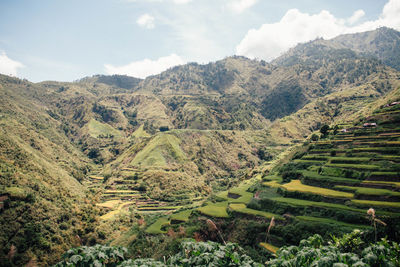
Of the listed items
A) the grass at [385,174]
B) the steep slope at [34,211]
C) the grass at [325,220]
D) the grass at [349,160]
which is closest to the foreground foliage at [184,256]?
the grass at [325,220]

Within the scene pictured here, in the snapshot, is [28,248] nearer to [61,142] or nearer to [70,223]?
[70,223]

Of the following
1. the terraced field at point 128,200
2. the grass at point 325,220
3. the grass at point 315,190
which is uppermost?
the grass at point 315,190

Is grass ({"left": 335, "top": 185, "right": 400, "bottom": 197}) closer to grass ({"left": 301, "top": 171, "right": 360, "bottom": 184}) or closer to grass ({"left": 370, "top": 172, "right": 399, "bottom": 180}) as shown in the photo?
grass ({"left": 301, "top": 171, "right": 360, "bottom": 184})

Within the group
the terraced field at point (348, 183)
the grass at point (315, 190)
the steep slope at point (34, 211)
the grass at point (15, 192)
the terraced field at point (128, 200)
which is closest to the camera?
the terraced field at point (348, 183)

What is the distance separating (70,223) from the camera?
218 ft

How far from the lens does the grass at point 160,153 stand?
439 feet

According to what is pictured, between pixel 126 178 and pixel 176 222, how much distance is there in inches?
2682

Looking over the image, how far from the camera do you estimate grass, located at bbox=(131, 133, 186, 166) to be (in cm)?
13375

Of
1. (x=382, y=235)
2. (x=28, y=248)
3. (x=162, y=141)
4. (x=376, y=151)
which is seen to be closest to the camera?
(x=382, y=235)

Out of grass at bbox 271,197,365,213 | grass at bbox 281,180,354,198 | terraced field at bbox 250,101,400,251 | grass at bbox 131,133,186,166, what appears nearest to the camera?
terraced field at bbox 250,101,400,251

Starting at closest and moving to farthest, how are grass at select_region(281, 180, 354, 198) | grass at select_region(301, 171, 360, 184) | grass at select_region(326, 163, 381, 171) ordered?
grass at select_region(281, 180, 354, 198) → grass at select_region(301, 171, 360, 184) → grass at select_region(326, 163, 381, 171)

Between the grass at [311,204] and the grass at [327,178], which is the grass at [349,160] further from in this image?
the grass at [311,204]

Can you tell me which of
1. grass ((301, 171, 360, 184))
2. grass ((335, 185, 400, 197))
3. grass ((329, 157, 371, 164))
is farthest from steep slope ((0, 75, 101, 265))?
grass ((329, 157, 371, 164))

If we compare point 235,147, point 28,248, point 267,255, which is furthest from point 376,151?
point 235,147
